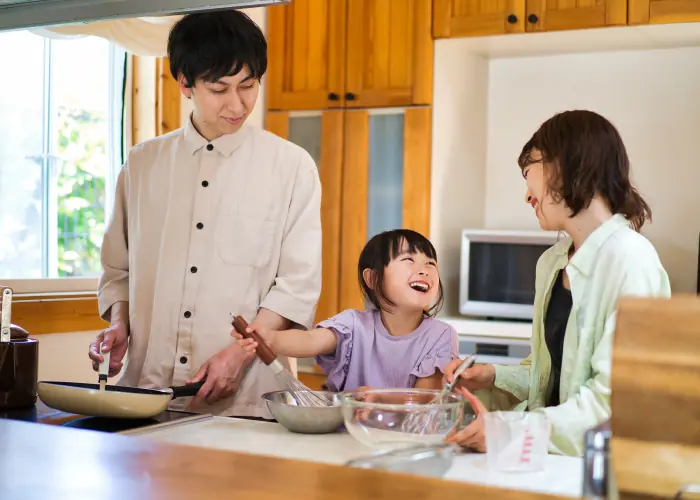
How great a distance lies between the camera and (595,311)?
4.45ft

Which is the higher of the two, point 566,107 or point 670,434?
point 566,107

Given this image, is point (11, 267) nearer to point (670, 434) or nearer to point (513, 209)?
point (513, 209)

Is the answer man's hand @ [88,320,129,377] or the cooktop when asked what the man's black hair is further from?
the cooktop

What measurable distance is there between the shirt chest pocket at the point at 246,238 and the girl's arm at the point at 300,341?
17 centimetres

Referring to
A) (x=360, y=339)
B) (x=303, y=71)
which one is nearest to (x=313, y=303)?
(x=360, y=339)

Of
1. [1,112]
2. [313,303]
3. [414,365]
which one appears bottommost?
[414,365]

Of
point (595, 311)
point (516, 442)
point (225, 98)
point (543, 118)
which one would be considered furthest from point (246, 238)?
point (543, 118)

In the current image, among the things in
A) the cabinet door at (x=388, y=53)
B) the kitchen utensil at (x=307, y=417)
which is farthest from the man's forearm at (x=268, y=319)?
the cabinet door at (x=388, y=53)

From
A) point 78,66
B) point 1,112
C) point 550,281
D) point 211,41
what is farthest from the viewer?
point 78,66

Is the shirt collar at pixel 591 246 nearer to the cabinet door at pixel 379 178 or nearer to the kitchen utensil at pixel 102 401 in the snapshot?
the kitchen utensil at pixel 102 401

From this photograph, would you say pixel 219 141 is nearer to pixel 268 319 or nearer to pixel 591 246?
pixel 268 319

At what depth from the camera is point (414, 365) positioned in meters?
1.81

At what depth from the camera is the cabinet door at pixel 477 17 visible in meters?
3.29

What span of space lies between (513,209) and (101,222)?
1.75 m
